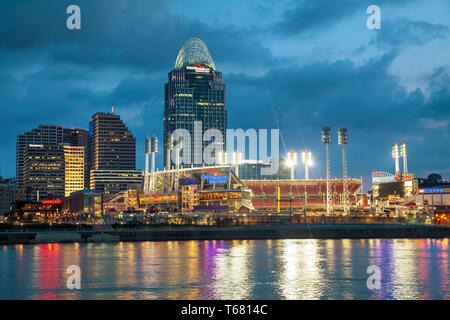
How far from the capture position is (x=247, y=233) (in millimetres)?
144125

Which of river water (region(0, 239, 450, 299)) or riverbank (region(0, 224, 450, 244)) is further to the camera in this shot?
riverbank (region(0, 224, 450, 244))

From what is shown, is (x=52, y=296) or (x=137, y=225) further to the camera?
(x=137, y=225)

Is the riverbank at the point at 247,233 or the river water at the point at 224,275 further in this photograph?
the riverbank at the point at 247,233

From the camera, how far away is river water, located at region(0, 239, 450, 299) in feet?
174

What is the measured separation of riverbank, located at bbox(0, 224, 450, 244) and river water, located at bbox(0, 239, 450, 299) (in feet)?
103

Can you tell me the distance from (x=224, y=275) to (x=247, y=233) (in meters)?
79.5

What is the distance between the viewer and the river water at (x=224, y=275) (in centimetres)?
5297

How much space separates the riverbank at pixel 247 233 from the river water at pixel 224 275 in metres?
31.5

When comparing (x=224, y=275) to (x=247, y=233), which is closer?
(x=224, y=275)
